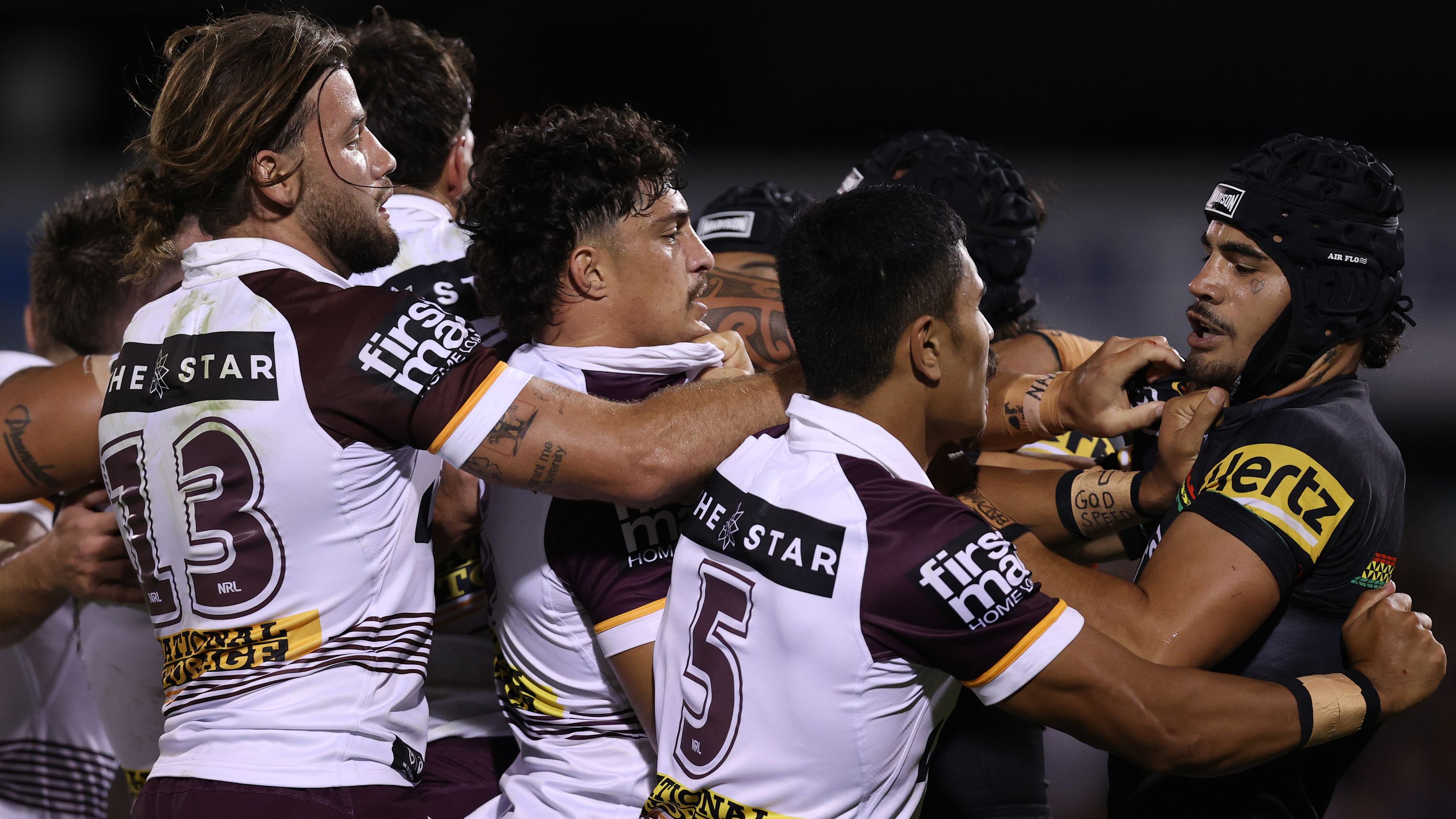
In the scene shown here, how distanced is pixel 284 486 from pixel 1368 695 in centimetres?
247

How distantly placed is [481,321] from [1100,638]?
2225mm

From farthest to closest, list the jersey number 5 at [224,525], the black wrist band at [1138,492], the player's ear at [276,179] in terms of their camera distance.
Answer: the black wrist band at [1138,492], the player's ear at [276,179], the jersey number 5 at [224,525]

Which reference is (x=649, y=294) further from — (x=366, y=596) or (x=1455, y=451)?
(x=1455, y=451)

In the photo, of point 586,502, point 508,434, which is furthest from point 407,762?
point 508,434

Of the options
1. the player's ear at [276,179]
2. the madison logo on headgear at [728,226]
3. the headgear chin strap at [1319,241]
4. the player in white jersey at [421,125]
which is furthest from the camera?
the madison logo on headgear at [728,226]

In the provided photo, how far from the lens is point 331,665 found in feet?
9.08

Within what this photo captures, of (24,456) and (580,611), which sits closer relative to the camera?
(580,611)

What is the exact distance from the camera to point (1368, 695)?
275cm

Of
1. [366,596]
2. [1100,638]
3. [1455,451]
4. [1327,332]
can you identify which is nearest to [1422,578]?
[1455,451]

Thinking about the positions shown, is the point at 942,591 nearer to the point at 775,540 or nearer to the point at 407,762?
the point at 775,540

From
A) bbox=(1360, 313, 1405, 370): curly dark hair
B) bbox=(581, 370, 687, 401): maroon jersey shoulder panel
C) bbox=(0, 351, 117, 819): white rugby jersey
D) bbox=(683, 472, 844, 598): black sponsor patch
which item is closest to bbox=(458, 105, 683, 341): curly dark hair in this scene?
bbox=(581, 370, 687, 401): maroon jersey shoulder panel

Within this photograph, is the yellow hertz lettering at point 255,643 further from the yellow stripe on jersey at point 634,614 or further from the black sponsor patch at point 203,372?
the yellow stripe on jersey at point 634,614

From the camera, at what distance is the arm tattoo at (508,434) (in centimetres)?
267

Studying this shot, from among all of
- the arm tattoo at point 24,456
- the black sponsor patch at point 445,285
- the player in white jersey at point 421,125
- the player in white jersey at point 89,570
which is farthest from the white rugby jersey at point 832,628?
the arm tattoo at point 24,456
